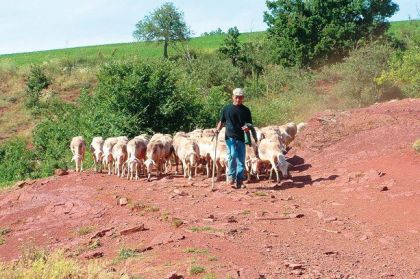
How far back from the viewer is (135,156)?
1653 cm

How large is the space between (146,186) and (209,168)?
275 centimetres

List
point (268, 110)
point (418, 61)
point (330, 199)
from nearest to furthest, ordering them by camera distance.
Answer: point (330, 199) < point (418, 61) < point (268, 110)

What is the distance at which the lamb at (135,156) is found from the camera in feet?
53.3

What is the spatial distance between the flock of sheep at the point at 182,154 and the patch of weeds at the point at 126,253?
5.96 metres

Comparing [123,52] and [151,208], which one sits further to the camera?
[123,52]

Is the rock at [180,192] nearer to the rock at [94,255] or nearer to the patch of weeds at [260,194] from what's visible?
the patch of weeds at [260,194]

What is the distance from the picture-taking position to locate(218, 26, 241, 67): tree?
49.8 metres

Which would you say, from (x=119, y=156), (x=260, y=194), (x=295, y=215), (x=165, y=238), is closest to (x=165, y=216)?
(x=165, y=238)

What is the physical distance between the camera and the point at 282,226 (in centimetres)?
1052

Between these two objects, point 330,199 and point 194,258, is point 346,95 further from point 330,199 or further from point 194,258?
point 194,258

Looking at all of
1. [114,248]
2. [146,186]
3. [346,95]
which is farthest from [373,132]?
[346,95]

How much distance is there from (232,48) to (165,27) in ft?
38.2

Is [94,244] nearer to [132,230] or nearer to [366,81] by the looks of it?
[132,230]

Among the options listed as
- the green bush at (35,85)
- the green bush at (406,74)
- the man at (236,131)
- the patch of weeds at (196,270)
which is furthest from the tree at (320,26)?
the patch of weeds at (196,270)
